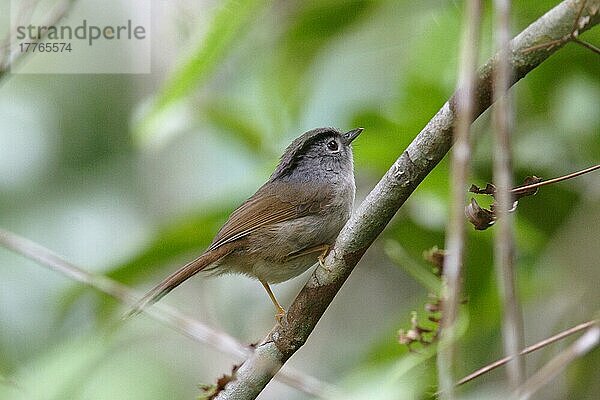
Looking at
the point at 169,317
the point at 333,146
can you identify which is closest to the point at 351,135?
the point at 333,146

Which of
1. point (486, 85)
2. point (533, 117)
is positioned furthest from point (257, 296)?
point (486, 85)

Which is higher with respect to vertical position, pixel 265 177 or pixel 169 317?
pixel 265 177

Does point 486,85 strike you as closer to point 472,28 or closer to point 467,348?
point 472,28

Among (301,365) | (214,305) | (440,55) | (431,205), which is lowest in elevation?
(301,365)

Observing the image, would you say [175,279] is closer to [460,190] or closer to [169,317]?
[169,317]

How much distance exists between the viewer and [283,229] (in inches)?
131

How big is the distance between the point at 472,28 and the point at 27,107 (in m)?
4.48

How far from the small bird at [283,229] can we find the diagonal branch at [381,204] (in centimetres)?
81

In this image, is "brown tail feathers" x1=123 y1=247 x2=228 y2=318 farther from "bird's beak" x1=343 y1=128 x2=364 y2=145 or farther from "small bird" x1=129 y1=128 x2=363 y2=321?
"bird's beak" x1=343 y1=128 x2=364 y2=145

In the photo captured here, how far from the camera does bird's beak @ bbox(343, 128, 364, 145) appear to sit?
354cm

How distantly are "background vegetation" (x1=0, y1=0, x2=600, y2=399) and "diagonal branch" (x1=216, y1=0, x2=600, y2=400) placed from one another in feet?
0.87

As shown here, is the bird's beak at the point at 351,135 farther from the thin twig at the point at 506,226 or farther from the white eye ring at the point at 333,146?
the thin twig at the point at 506,226

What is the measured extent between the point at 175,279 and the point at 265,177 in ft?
2.94

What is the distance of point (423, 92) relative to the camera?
358 cm
